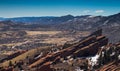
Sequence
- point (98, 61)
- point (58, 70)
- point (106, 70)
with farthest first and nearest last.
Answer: point (98, 61) < point (58, 70) < point (106, 70)

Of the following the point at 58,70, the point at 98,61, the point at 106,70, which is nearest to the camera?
the point at 106,70

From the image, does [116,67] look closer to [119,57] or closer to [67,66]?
[119,57]

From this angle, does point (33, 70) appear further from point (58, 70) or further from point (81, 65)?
point (81, 65)

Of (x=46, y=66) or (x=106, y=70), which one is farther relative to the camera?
(x=46, y=66)

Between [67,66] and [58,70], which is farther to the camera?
[67,66]

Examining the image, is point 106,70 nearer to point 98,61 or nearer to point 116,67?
point 116,67

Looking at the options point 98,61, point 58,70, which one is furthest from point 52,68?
point 98,61

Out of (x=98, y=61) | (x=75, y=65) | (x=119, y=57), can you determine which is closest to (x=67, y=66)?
(x=75, y=65)

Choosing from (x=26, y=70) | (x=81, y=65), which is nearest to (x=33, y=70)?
(x=26, y=70)
